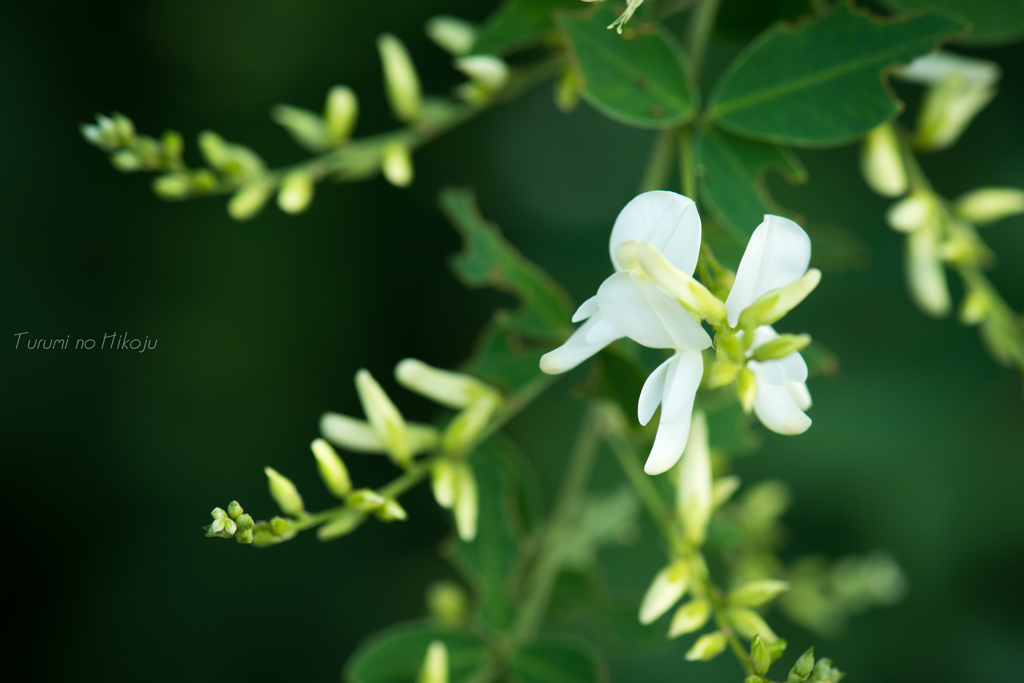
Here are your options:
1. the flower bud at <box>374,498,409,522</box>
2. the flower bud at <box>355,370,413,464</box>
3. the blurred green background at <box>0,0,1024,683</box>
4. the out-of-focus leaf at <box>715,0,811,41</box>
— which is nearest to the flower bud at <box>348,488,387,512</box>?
the flower bud at <box>374,498,409,522</box>

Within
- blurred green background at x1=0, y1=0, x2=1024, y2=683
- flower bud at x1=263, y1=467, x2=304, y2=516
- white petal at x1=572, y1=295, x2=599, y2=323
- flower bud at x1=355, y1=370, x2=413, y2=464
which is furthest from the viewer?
blurred green background at x1=0, y1=0, x2=1024, y2=683

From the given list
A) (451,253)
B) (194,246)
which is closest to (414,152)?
(451,253)

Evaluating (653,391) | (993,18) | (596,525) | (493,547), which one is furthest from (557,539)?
(993,18)

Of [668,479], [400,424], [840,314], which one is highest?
[400,424]

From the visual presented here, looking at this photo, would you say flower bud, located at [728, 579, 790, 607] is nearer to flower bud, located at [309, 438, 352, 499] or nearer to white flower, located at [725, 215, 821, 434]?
white flower, located at [725, 215, 821, 434]

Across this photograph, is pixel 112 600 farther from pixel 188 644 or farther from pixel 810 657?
pixel 810 657

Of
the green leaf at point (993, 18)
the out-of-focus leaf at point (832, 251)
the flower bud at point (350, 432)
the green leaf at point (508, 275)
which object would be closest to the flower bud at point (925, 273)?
the out-of-focus leaf at point (832, 251)
